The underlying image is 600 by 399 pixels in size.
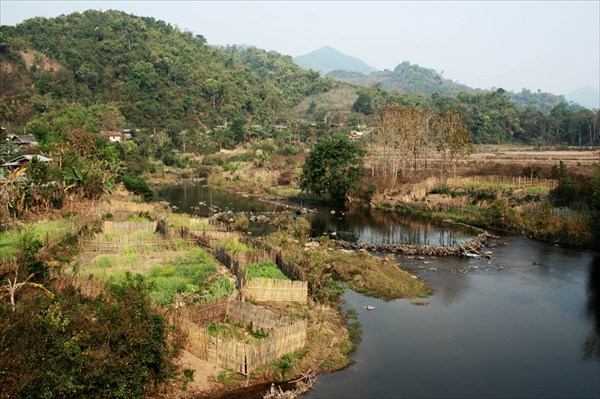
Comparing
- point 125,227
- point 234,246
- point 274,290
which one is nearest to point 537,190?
point 234,246

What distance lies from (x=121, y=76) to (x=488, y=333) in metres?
84.6

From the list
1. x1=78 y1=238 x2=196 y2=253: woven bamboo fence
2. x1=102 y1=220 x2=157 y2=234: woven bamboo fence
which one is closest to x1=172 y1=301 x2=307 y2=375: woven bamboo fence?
x1=78 y1=238 x2=196 y2=253: woven bamboo fence

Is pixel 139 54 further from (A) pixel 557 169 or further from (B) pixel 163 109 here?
(A) pixel 557 169

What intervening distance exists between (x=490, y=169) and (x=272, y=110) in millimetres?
63833

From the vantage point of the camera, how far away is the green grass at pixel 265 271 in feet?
67.8

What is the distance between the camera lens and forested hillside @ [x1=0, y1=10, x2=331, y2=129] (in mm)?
77312

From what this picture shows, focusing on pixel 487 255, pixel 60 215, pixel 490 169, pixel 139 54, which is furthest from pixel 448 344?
pixel 139 54

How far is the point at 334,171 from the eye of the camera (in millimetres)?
43406

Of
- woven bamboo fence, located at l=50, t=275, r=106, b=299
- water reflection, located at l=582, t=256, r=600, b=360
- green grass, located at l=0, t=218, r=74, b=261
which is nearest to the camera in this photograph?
woven bamboo fence, located at l=50, t=275, r=106, b=299

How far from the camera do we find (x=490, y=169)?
4894 centimetres

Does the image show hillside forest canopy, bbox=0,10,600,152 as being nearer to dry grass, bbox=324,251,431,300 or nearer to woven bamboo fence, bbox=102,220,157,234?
woven bamboo fence, bbox=102,220,157,234

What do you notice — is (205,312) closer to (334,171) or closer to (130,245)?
(130,245)

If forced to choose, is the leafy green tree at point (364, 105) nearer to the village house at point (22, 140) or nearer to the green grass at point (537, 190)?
the green grass at point (537, 190)

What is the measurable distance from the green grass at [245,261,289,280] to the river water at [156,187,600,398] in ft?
10.1
